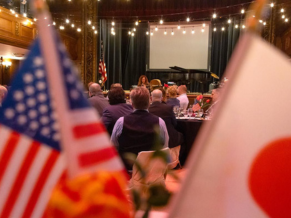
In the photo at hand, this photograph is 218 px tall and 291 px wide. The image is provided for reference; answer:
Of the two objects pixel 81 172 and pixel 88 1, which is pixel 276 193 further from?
pixel 88 1

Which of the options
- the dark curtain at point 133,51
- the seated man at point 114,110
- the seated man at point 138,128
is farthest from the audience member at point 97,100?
the dark curtain at point 133,51

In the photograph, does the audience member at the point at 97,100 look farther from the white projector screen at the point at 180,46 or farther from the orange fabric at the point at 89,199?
the white projector screen at the point at 180,46

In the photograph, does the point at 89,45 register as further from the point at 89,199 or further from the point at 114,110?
the point at 89,199

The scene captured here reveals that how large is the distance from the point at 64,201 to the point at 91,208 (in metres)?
0.05

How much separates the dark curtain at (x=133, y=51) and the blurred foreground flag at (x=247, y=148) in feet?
36.3

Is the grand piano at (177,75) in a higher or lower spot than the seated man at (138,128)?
higher

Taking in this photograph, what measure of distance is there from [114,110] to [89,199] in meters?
2.76

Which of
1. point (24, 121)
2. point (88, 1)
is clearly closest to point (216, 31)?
point (88, 1)

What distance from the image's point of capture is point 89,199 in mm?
487

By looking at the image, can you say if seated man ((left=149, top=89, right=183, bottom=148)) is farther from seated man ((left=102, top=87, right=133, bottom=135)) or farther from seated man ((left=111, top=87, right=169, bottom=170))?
seated man ((left=111, top=87, right=169, bottom=170))

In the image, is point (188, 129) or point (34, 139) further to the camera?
point (188, 129)

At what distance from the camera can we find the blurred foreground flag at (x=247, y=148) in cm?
54

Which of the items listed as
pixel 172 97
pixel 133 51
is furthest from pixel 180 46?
pixel 172 97

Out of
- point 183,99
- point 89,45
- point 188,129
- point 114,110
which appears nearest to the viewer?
point 114,110
